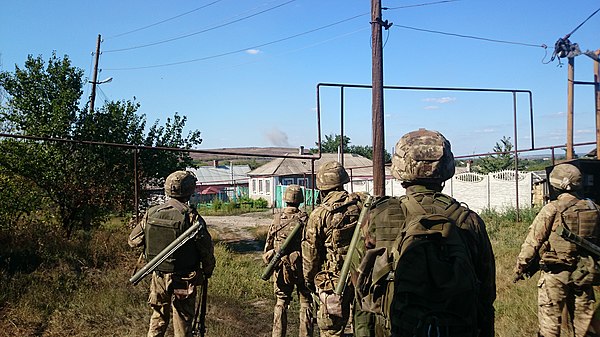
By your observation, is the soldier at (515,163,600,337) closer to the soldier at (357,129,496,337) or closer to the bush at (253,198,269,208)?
the soldier at (357,129,496,337)

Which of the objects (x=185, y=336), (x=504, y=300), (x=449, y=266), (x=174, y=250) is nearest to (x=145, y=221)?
(x=174, y=250)

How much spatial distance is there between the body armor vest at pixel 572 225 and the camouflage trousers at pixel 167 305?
11.5 ft

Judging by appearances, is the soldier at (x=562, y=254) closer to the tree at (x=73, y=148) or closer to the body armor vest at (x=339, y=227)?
the body armor vest at (x=339, y=227)

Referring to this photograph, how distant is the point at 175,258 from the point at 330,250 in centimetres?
146

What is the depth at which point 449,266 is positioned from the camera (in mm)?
1944

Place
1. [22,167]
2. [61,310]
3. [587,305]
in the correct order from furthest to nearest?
1. [22,167]
2. [61,310]
3. [587,305]

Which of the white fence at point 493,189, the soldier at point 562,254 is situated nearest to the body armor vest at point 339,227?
the soldier at point 562,254

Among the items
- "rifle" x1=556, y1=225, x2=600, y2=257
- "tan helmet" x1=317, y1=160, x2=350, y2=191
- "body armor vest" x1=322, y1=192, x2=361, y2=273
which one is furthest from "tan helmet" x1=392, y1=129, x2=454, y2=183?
"rifle" x1=556, y1=225, x2=600, y2=257

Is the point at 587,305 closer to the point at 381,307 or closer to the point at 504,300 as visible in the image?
the point at 504,300

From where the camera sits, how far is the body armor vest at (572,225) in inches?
163

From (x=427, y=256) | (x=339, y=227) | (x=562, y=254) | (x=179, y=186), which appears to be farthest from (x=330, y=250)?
(x=562, y=254)

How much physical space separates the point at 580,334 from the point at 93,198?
7.68 metres

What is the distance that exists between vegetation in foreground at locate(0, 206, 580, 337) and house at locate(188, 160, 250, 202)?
24.8m

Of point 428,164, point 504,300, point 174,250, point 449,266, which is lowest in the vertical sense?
point 504,300
